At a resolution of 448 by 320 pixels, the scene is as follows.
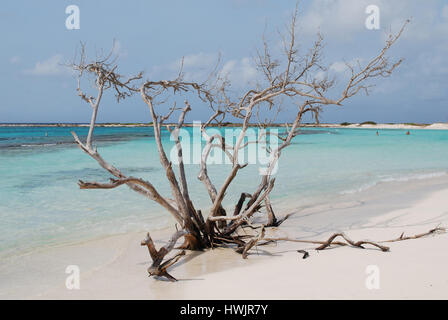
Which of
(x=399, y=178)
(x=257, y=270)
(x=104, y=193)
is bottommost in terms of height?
(x=399, y=178)

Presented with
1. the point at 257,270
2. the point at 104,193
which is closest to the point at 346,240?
the point at 257,270

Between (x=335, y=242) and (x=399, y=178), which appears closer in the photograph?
(x=335, y=242)

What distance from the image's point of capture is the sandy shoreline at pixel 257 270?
3223mm

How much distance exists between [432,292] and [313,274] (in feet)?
3.36

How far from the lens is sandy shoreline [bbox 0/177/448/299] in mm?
3223

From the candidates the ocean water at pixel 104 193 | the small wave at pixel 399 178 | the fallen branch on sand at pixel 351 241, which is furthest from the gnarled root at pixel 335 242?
the small wave at pixel 399 178

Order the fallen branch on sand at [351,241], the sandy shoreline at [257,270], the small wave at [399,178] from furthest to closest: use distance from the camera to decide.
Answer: the small wave at [399,178], the fallen branch on sand at [351,241], the sandy shoreline at [257,270]

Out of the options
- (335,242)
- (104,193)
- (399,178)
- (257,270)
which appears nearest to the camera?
(257,270)

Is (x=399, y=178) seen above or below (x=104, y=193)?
below

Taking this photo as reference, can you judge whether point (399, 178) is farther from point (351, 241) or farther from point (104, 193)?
point (104, 193)

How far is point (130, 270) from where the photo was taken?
165 inches

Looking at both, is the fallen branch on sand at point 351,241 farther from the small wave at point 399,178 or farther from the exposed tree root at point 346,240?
the small wave at point 399,178

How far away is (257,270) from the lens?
3906mm
